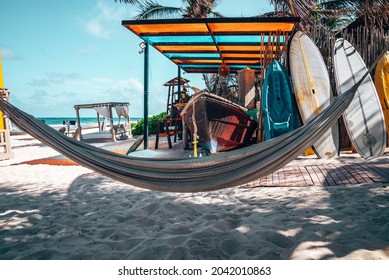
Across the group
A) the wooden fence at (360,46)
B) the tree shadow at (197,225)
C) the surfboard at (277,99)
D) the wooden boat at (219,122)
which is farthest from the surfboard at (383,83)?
the tree shadow at (197,225)

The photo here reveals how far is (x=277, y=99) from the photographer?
463cm

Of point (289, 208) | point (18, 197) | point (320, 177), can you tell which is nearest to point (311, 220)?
point (289, 208)

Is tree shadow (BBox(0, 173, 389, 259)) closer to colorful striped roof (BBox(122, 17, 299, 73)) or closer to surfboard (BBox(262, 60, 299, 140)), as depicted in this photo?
surfboard (BBox(262, 60, 299, 140))

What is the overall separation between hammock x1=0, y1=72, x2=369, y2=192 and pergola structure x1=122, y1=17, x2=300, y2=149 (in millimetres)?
3061

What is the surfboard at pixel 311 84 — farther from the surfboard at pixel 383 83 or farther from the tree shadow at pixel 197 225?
the tree shadow at pixel 197 225

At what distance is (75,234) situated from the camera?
6.70 feet

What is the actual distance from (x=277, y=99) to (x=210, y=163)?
3.12 meters

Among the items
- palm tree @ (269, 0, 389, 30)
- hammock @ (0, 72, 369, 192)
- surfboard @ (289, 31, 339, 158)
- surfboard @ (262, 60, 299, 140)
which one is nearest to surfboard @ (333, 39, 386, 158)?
surfboard @ (289, 31, 339, 158)

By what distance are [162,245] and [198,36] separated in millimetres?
4645

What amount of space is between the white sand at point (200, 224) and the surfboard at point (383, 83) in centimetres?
252

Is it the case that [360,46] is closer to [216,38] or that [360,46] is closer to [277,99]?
[277,99]

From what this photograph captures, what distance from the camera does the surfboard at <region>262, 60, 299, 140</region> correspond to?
4.55m

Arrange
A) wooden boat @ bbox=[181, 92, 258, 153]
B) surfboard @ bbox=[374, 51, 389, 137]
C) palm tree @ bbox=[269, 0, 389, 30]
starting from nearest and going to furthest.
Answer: surfboard @ bbox=[374, 51, 389, 137] < wooden boat @ bbox=[181, 92, 258, 153] < palm tree @ bbox=[269, 0, 389, 30]

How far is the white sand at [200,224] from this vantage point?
5.61 ft
